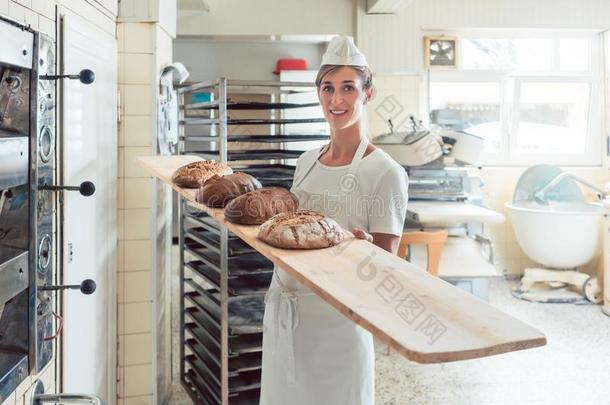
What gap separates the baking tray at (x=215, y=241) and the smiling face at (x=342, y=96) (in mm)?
1059

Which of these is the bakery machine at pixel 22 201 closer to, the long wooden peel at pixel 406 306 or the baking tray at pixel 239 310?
the long wooden peel at pixel 406 306

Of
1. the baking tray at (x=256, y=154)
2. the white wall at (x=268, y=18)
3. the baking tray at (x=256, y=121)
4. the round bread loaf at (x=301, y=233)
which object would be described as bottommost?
the round bread loaf at (x=301, y=233)

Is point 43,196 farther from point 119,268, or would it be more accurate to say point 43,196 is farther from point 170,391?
point 170,391

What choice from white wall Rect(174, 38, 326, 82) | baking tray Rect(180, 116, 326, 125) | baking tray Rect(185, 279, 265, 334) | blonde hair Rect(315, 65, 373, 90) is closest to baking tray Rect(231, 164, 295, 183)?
baking tray Rect(180, 116, 326, 125)

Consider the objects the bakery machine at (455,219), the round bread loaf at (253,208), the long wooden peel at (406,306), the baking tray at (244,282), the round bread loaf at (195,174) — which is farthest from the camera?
the bakery machine at (455,219)

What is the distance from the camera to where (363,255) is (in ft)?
3.66

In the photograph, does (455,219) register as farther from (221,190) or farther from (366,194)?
(221,190)

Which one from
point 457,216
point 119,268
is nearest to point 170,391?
point 119,268

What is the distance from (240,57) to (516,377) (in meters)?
4.10

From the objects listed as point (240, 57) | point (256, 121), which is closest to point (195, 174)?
point (256, 121)

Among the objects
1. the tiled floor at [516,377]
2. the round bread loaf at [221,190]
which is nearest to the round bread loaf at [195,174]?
the round bread loaf at [221,190]

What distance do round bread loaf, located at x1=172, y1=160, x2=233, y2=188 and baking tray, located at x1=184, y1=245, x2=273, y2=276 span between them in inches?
27.4

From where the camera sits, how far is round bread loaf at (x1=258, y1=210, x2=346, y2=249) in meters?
1.19

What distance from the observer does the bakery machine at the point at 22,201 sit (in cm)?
115
